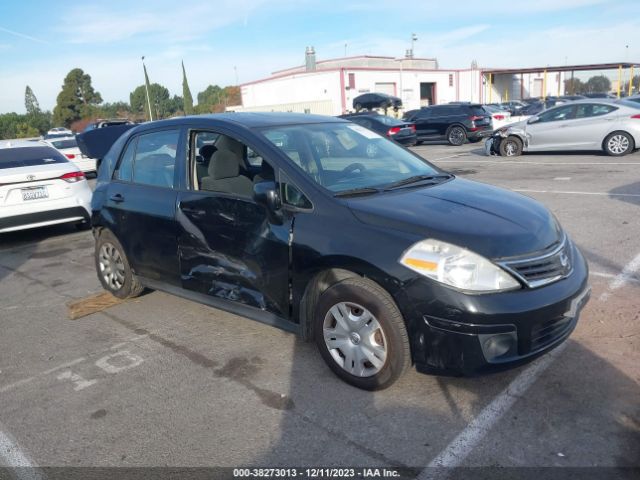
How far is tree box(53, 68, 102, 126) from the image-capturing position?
7988 centimetres

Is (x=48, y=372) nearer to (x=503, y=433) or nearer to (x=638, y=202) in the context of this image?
(x=503, y=433)

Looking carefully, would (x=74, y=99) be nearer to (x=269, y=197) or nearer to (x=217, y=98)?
(x=217, y=98)

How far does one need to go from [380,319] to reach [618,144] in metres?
13.1

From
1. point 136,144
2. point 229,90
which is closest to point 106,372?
point 136,144

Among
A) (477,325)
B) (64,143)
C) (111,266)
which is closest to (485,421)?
(477,325)

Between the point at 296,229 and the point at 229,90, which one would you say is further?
the point at 229,90

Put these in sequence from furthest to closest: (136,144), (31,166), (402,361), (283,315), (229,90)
A: 1. (229,90)
2. (31,166)
3. (136,144)
4. (283,315)
5. (402,361)

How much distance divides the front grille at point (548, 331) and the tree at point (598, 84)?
11133 centimetres

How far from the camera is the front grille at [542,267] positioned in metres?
3.09

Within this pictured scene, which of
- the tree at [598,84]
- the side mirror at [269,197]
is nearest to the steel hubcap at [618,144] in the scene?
the side mirror at [269,197]

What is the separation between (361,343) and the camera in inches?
134

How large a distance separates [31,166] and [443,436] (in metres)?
7.53

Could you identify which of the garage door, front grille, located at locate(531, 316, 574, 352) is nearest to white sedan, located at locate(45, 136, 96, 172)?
front grille, located at locate(531, 316, 574, 352)

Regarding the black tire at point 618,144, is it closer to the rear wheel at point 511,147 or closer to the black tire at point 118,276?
the rear wheel at point 511,147
